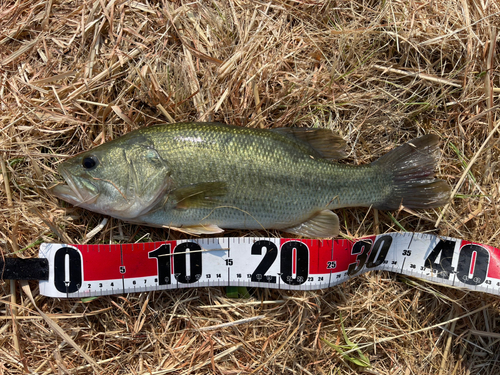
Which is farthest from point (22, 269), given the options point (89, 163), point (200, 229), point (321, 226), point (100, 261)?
point (321, 226)

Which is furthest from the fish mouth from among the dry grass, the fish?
the dry grass

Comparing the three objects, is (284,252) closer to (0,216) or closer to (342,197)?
(342,197)

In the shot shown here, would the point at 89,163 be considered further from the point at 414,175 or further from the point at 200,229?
the point at 414,175

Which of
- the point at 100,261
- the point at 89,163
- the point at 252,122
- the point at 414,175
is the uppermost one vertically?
the point at 252,122

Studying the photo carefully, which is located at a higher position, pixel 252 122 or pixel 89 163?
pixel 252 122

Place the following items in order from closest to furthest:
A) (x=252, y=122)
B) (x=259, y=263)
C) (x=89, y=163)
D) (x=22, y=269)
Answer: (x=89, y=163) < (x=22, y=269) < (x=259, y=263) < (x=252, y=122)

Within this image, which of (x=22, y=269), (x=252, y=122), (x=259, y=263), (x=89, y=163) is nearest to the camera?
(x=89, y=163)

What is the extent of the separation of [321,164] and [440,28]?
1.71m

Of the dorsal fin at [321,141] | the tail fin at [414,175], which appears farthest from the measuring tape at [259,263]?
the dorsal fin at [321,141]

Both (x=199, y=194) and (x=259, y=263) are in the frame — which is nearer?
(x=199, y=194)

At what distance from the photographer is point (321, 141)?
2812mm

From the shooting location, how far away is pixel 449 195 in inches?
110

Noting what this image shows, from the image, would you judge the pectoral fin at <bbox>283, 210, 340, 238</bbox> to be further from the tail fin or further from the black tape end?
the black tape end

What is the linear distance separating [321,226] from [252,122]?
1079mm
